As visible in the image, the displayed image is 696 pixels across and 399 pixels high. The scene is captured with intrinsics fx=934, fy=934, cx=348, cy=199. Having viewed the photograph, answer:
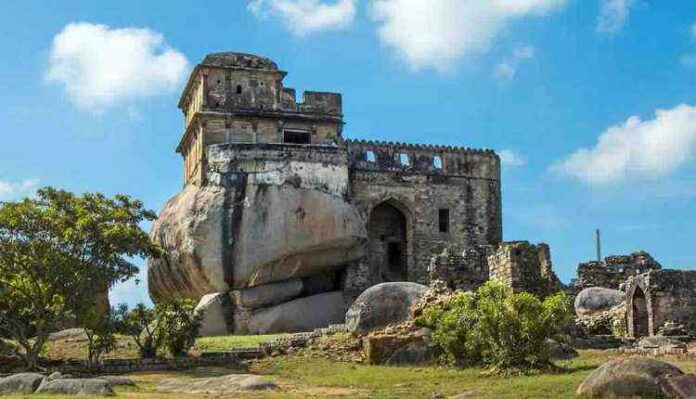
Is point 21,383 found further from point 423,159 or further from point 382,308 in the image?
point 423,159

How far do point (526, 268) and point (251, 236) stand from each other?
1332 centimetres

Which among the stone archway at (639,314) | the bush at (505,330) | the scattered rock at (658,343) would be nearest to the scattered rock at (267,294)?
the stone archway at (639,314)

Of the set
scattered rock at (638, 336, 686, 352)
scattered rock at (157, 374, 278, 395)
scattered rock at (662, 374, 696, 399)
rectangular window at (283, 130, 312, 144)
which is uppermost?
rectangular window at (283, 130, 312, 144)

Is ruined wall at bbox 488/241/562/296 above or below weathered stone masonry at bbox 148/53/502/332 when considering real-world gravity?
below

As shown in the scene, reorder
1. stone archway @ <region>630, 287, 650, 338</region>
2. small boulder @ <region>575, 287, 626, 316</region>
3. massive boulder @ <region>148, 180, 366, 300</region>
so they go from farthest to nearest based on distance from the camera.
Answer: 1. massive boulder @ <region>148, 180, 366, 300</region>
2. small boulder @ <region>575, 287, 626, 316</region>
3. stone archway @ <region>630, 287, 650, 338</region>

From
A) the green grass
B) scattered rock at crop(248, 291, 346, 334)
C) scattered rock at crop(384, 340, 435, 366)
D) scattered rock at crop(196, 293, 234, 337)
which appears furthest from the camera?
scattered rock at crop(248, 291, 346, 334)

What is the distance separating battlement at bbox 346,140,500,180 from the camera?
4322 cm

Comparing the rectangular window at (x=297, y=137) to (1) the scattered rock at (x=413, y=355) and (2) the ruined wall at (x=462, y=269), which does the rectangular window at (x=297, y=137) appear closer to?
(2) the ruined wall at (x=462, y=269)

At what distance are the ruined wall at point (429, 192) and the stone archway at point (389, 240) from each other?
1.18 ft

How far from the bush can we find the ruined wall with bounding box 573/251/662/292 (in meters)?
10.2

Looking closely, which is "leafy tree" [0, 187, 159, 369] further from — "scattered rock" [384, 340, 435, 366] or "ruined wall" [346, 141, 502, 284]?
"ruined wall" [346, 141, 502, 284]

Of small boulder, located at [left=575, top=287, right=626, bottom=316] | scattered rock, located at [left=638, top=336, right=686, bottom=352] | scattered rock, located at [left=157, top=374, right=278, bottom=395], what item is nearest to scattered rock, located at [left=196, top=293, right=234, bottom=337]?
small boulder, located at [left=575, top=287, right=626, bottom=316]

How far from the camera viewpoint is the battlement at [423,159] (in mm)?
43219

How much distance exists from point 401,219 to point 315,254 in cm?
627
